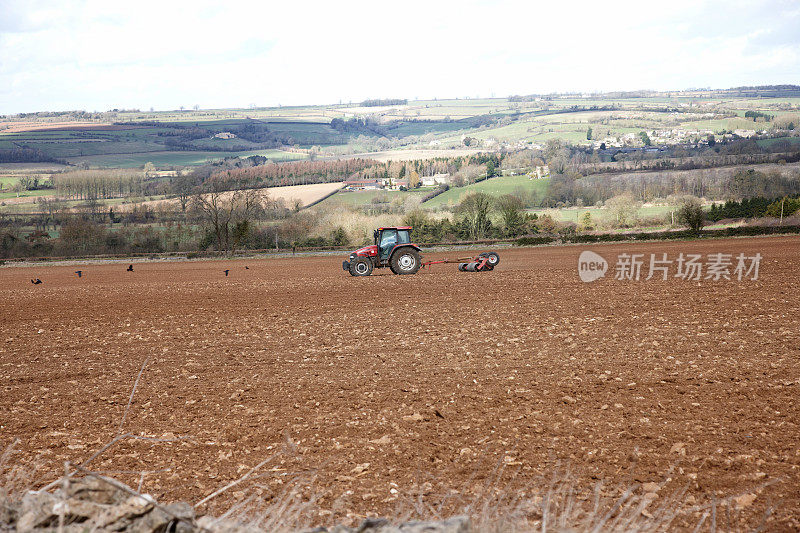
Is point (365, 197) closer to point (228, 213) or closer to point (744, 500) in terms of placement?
point (228, 213)

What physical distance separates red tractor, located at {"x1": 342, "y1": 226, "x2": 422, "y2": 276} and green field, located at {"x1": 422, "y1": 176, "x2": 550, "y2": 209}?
61882 millimetres

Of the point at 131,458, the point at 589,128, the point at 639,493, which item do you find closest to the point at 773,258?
the point at 639,493

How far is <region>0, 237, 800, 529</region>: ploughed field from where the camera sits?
6.40m

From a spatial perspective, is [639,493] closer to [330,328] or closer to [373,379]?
[373,379]

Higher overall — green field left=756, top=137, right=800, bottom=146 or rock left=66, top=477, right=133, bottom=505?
green field left=756, top=137, right=800, bottom=146

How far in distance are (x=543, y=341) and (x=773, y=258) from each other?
2259 cm

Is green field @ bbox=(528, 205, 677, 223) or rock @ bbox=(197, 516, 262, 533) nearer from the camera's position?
rock @ bbox=(197, 516, 262, 533)

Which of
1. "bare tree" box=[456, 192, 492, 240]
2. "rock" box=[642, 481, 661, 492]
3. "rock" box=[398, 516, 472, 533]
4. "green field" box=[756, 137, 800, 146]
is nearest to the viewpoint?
"rock" box=[398, 516, 472, 533]

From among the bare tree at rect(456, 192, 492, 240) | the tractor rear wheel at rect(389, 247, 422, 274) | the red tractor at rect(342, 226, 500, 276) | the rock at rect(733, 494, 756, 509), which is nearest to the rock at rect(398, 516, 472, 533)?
the rock at rect(733, 494, 756, 509)

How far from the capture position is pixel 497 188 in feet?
340

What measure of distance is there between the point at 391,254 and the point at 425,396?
18.5 m

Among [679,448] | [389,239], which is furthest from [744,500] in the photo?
[389,239]

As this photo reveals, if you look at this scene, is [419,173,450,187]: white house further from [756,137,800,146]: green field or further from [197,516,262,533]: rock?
[197,516,262,533]: rock

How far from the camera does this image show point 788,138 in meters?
139
